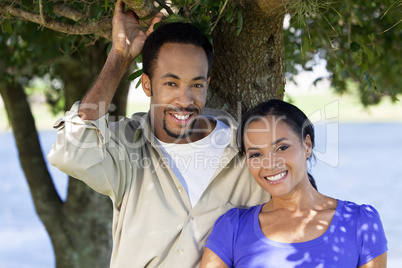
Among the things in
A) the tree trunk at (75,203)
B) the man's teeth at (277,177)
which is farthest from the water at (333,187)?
the tree trunk at (75,203)

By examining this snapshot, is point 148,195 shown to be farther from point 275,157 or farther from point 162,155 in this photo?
point 275,157

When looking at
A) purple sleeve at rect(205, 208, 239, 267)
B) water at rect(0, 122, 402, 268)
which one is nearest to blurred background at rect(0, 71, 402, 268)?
water at rect(0, 122, 402, 268)

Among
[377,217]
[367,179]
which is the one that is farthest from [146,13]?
[367,179]

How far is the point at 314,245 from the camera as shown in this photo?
95.3 inches

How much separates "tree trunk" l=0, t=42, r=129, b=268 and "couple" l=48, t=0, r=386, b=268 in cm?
228

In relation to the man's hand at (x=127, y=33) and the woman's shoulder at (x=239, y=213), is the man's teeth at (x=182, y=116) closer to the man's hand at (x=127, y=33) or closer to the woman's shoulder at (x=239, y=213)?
the man's hand at (x=127, y=33)

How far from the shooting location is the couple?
244cm

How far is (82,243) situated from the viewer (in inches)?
199

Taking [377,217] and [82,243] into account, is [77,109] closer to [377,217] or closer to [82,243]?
[377,217]

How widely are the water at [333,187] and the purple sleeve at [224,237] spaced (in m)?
0.92

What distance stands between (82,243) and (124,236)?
262cm

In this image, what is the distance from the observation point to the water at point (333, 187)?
891 centimetres

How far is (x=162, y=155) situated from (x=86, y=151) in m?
0.41

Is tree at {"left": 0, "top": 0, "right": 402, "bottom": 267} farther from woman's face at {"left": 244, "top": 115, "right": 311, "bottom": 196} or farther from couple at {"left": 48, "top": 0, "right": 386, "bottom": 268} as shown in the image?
woman's face at {"left": 244, "top": 115, "right": 311, "bottom": 196}
